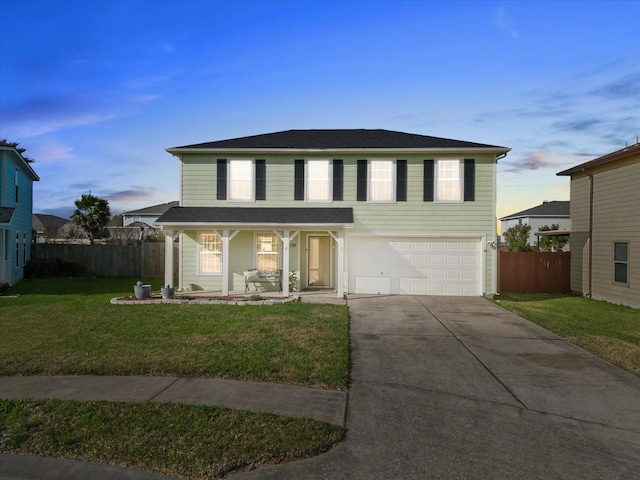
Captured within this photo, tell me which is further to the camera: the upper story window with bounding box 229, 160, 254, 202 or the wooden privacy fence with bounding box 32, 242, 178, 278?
the wooden privacy fence with bounding box 32, 242, 178, 278

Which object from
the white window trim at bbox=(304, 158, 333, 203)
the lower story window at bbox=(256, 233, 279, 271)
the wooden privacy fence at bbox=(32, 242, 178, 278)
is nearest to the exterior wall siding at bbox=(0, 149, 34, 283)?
the wooden privacy fence at bbox=(32, 242, 178, 278)

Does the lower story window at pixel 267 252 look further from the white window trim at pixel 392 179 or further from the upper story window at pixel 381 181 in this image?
the upper story window at pixel 381 181

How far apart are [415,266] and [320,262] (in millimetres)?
3776

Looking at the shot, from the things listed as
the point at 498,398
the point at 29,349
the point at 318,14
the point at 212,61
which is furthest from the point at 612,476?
the point at 212,61

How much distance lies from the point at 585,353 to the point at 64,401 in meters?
8.84

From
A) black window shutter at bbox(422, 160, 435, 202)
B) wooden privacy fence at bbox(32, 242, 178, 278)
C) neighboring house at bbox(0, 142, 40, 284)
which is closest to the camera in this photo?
black window shutter at bbox(422, 160, 435, 202)

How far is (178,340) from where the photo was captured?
7.97m

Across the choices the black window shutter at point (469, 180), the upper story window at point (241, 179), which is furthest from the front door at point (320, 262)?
the black window shutter at point (469, 180)

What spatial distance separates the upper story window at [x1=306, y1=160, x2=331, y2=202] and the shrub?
13.9 metres

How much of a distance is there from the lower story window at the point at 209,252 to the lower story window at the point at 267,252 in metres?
1.54

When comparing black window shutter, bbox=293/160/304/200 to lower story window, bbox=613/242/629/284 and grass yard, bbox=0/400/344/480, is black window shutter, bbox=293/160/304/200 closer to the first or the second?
grass yard, bbox=0/400/344/480

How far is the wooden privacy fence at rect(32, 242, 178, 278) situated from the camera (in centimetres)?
2136

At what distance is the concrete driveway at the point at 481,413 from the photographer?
12.1 feet

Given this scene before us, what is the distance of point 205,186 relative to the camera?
15695mm
